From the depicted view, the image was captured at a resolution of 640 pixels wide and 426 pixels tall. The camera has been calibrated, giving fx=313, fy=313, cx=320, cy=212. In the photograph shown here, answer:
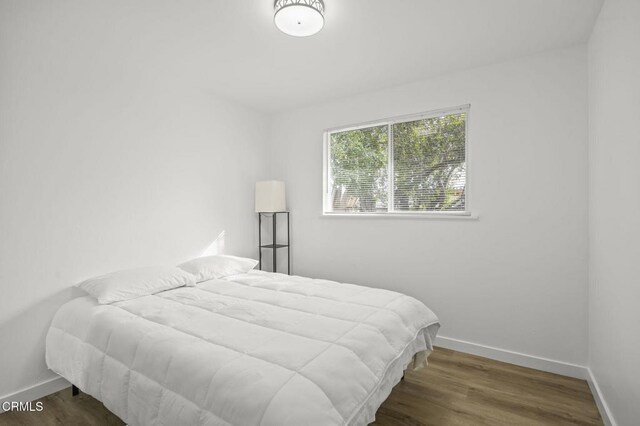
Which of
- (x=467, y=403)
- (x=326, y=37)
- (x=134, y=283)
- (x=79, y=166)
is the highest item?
(x=326, y=37)

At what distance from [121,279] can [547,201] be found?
3.34 m

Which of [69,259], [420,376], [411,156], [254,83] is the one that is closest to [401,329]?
[420,376]

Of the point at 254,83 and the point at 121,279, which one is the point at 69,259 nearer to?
the point at 121,279

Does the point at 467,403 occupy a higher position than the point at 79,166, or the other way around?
the point at 79,166

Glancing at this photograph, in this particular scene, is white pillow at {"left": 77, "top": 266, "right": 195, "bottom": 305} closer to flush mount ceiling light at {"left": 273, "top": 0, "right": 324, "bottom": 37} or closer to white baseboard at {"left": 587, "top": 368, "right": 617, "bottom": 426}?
flush mount ceiling light at {"left": 273, "top": 0, "right": 324, "bottom": 37}

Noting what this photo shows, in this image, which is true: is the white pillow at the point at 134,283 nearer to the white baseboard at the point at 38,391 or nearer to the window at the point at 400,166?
the white baseboard at the point at 38,391

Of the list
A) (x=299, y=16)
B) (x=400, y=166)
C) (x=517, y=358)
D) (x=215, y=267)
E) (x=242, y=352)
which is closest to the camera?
(x=242, y=352)

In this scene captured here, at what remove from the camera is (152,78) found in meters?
2.86

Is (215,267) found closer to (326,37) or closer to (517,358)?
(326,37)

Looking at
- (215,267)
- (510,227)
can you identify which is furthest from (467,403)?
(215,267)

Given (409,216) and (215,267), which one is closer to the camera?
(215,267)

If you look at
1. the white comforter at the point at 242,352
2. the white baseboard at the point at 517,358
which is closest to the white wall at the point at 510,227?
the white baseboard at the point at 517,358

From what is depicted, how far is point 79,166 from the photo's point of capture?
239 cm

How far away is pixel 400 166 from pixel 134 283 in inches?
103
